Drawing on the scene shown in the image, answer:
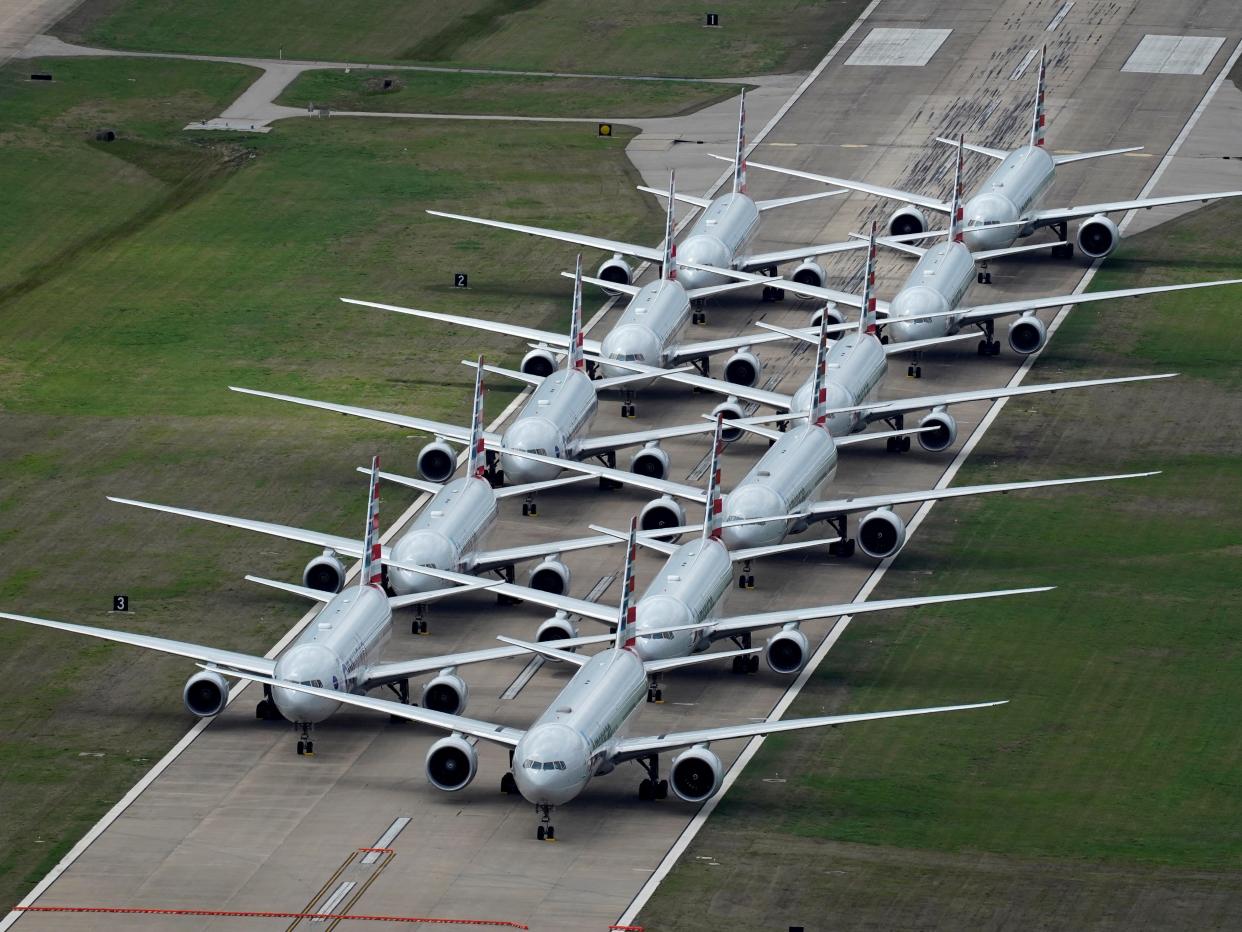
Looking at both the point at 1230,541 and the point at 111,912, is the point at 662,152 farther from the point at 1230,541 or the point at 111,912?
the point at 111,912

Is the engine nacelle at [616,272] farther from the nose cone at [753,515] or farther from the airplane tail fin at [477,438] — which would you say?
the nose cone at [753,515]

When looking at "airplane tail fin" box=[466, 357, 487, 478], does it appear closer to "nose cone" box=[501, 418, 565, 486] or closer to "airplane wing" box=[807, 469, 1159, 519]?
"nose cone" box=[501, 418, 565, 486]

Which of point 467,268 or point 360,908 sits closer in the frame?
point 360,908

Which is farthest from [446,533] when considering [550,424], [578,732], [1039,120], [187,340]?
[1039,120]

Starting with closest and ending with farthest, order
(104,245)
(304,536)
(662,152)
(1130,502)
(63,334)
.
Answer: (304,536)
(1130,502)
(63,334)
(104,245)
(662,152)

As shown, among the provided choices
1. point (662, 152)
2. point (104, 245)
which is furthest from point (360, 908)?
point (662, 152)

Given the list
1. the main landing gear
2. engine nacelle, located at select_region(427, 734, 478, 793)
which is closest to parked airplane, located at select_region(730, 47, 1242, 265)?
the main landing gear
